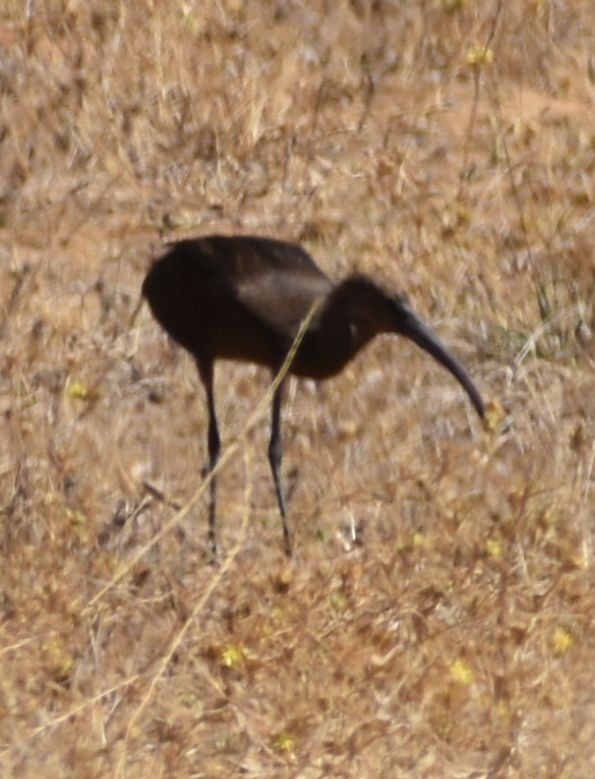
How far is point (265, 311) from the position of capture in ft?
19.5

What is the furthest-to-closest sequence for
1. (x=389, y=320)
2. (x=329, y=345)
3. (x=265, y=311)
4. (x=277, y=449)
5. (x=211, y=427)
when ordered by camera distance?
(x=211, y=427)
(x=277, y=449)
(x=265, y=311)
(x=329, y=345)
(x=389, y=320)

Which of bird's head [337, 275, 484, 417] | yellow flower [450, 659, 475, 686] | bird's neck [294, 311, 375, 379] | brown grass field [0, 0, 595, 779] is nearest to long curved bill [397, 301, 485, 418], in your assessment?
bird's head [337, 275, 484, 417]

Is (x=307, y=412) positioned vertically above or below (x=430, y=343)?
below

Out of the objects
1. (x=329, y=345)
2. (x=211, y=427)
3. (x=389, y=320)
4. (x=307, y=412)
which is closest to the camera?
(x=389, y=320)

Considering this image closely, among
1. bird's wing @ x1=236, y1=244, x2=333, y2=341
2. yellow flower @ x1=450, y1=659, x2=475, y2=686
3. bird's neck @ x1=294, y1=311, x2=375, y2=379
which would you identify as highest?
bird's wing @ x1=236, y1=244, x2=333, y2=341

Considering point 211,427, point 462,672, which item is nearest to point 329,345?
point 211,427

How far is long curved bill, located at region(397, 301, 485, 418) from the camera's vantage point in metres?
5.54

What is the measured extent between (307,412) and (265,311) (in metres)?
0.99

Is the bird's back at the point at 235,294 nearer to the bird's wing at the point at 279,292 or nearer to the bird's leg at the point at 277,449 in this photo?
the bird's wing at the point at 279,292

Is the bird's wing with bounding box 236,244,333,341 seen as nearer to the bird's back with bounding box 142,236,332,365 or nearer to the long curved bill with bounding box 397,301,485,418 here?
the bird's back with bounding box 142,236,332,365

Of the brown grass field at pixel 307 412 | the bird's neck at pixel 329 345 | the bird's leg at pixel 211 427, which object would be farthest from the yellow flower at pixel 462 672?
the bird's leg at pixel 211 427

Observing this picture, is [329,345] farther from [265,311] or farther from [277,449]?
[277,449]

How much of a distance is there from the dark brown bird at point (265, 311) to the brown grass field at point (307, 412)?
1.14 ft

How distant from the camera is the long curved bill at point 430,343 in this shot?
5.54m
